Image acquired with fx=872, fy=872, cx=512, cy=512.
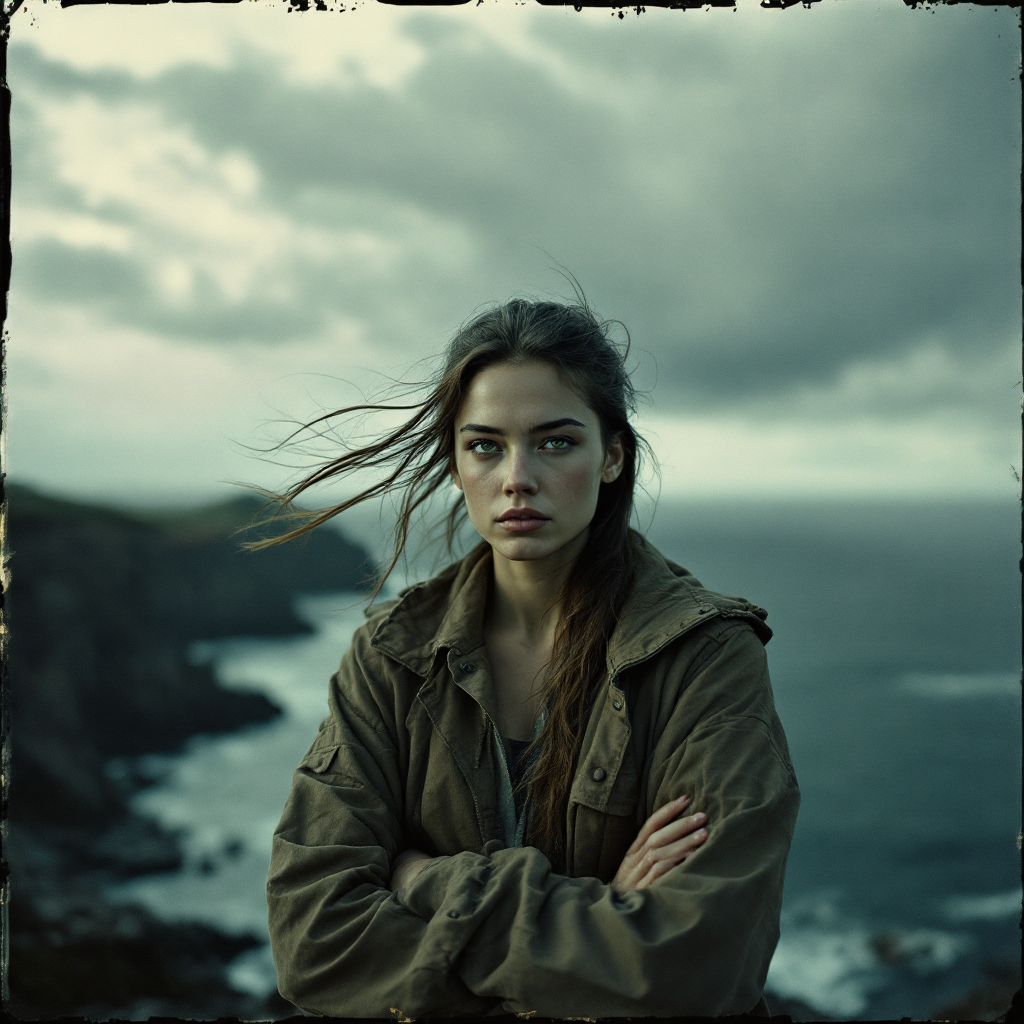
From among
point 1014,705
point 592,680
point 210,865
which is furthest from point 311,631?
point 1014,705

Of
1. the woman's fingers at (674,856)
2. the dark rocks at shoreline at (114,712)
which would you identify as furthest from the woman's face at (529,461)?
the dark rocks at shoreline at (114,712)

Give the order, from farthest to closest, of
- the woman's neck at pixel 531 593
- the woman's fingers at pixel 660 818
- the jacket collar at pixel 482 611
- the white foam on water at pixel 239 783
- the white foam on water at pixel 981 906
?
the white foam on water at pixel 981 906 → the white foam on water at pixel 239 783 → the woman's neck at pixel 531 593 → the jacket collar at pixel 482 611 → the woman's fingers at pixel 660 818

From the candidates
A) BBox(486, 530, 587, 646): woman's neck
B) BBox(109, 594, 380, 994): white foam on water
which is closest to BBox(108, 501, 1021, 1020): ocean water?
BBox(109, 594, 380, 994): white foam on water

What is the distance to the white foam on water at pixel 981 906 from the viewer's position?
49.5 metres

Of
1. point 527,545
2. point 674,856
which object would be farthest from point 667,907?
point 527,545

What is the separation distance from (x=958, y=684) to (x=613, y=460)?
3456 inches

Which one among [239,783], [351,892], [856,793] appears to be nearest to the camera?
[351,892]

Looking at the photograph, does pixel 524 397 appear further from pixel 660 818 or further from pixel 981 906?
pixel 981 906

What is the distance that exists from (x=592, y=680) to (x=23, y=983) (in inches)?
1095

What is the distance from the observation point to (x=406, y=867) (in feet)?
8.57

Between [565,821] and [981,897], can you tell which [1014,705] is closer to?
[981,897]

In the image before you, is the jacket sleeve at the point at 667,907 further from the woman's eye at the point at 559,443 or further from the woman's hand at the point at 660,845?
the woman's eye at the point at 559,443

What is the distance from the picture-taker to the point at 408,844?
9.22 feet

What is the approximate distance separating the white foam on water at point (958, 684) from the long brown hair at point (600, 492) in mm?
82513
